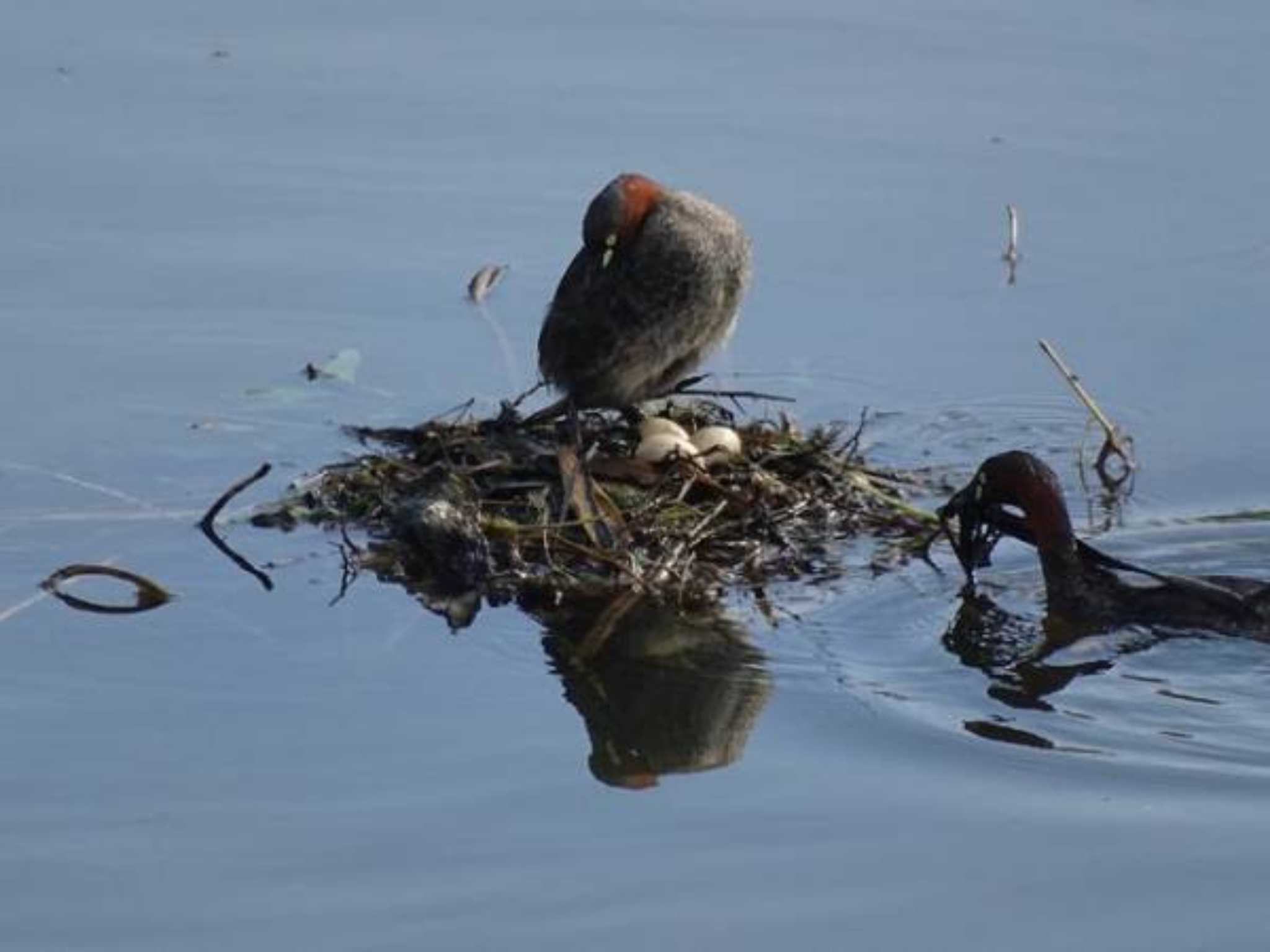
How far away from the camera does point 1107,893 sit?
731 centimetres

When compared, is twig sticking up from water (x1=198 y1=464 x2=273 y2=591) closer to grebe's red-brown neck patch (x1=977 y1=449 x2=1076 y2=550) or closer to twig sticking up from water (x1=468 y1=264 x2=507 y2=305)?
twig sticking up from water (x1=468 y1=264 x2=507 y2=305)

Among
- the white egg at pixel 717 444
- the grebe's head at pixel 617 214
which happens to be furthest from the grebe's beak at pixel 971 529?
the grebe's head at pixel 617 214

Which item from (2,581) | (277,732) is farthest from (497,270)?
(277,732)

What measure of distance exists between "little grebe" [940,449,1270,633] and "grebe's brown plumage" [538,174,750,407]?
1158 mm

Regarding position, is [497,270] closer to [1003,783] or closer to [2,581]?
[2,581]

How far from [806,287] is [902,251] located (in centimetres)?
47

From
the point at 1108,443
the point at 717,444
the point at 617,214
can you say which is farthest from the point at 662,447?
the point at 1108,443

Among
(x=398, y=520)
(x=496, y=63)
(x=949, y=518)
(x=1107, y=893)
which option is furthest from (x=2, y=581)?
(x=496, y=63)

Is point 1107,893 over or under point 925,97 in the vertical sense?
under

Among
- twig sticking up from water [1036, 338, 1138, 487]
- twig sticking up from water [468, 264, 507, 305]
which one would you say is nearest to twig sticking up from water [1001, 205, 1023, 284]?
twig sticking up from water [1036, 338, 1138, 487]

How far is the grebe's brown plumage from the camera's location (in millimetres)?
10203

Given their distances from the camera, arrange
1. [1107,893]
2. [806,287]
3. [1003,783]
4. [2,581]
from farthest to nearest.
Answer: [806,287] < [2,581] < [1003,783] < [1107,893]

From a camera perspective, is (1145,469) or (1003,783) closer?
(1003,783)

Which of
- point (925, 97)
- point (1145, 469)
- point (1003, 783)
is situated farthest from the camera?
point (925, 97)
